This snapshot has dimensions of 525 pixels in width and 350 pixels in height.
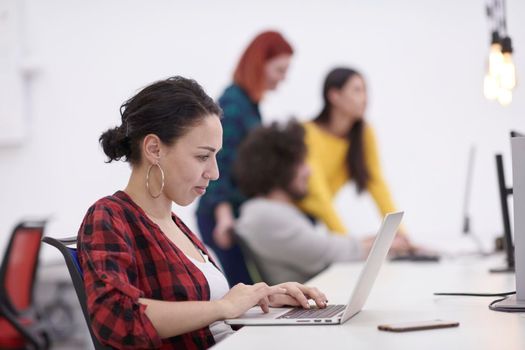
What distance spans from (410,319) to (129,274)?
57cm

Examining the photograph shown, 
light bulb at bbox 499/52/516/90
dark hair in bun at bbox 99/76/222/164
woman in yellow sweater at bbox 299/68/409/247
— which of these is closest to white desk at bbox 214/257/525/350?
dark hair in bun at bbox 99/76/222/164

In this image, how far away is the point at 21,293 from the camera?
141 inches

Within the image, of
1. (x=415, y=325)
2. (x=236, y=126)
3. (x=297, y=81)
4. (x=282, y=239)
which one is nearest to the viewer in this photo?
(x=415, y=325)

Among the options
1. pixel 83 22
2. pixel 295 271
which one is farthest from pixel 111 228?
pixel 83 22

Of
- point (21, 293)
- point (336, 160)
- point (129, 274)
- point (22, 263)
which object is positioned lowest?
point (21, 293)

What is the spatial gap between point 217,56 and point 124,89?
65 cm

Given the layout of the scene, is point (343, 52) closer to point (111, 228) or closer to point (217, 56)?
point (217, 56)

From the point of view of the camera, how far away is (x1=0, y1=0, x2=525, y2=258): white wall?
505 cm

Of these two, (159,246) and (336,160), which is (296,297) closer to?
(159,246)

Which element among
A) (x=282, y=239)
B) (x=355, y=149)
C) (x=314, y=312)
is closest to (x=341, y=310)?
(x=314, y=312)

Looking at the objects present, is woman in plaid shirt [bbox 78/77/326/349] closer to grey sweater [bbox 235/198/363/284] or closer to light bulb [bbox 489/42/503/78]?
light bulb [bbox 489/42/503/78]

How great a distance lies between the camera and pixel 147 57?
5320 millimetres

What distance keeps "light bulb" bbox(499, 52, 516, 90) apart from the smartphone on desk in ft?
4.55

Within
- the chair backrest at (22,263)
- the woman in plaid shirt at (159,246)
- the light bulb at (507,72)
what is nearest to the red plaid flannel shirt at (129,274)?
the woman in plaid shirt at (159,246)
